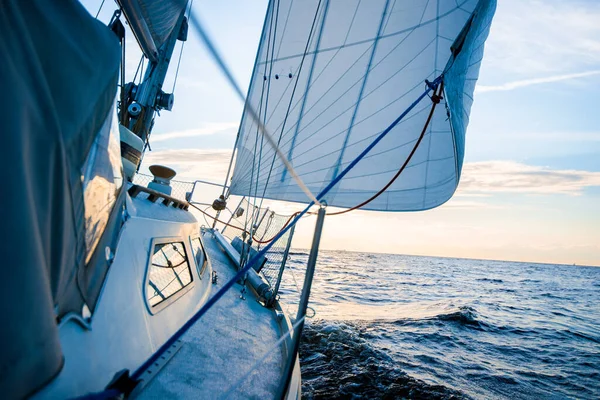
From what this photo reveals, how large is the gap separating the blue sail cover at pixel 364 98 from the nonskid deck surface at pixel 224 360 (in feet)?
5.44

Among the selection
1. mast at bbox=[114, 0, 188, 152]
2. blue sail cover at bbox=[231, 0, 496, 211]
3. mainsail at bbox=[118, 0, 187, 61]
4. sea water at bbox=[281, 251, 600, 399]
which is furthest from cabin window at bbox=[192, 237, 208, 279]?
mast at bbox=[114, 0, 188, 152]

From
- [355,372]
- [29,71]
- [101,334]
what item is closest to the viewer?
[29,71]

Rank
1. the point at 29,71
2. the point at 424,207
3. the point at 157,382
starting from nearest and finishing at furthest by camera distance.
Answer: the point at 29,71
the point at 157,382
the point at 424,207

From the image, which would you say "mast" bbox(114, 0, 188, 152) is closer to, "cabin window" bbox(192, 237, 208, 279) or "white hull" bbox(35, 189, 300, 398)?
"cabin window" bbox(192, 237, 208, 279)

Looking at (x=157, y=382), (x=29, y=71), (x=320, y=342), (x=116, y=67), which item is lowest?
(x=320, y=342)

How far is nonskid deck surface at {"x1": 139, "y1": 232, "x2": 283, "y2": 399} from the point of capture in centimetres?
205

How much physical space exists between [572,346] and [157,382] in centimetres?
1121

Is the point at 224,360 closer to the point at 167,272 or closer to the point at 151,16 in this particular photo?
the point at 167,272

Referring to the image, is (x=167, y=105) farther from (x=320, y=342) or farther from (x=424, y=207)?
(x=320, y=342)

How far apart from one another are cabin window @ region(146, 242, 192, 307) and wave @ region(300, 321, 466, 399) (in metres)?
2.75

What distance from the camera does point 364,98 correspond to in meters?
5.47

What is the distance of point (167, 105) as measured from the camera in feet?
21.6

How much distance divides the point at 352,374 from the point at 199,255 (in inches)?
134

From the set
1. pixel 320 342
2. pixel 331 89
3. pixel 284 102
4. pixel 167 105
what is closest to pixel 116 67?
pixel 331 89
